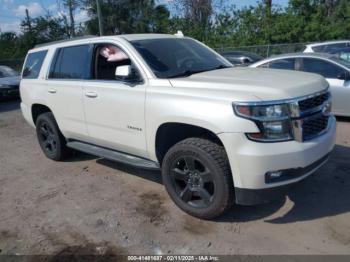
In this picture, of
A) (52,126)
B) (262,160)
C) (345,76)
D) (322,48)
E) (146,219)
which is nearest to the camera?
(262,160)

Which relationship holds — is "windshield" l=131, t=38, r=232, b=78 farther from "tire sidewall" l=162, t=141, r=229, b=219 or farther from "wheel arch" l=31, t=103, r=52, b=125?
"wheel arch" l=31, t=103, r=52, b=125

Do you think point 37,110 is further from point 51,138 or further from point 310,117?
point 310,117

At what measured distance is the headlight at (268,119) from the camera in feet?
11.2

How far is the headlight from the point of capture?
134 inches

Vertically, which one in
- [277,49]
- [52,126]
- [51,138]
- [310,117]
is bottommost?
[51,138]

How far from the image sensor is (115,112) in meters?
4.62

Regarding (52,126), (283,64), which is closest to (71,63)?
(52,126)

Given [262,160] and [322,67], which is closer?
[262,160]

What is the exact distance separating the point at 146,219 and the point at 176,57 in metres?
2.00

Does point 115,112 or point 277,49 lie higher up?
point 115,112

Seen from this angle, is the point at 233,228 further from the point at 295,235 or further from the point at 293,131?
the point at 293,131

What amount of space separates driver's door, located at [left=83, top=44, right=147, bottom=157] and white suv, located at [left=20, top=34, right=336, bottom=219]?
0.04 feet

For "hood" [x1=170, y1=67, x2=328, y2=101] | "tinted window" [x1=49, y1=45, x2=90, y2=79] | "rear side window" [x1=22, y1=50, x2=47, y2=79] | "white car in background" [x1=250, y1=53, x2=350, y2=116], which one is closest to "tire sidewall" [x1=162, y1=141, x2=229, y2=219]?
"hood" [x1=170, y1=67, x2=328, y2=101]

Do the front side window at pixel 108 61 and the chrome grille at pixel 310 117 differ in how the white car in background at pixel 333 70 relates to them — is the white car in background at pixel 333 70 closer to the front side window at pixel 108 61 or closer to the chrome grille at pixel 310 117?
the chrome grille at pixel 310 117
